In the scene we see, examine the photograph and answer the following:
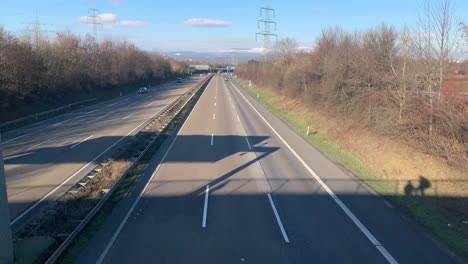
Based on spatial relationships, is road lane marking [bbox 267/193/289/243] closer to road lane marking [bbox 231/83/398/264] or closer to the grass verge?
road lane marking [bbox 231/83/398/264]

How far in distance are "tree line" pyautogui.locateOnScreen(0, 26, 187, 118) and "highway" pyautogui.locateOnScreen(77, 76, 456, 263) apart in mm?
23401

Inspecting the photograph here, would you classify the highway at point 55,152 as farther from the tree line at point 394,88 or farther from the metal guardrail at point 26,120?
the tree line at point 394,88

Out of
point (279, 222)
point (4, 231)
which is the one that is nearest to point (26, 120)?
point (4, 231)

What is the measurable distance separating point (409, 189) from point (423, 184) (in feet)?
2.12

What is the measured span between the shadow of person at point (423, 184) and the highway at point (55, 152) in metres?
13.2

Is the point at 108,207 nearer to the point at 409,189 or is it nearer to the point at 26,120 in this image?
the point at 409,189

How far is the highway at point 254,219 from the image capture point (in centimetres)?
1050

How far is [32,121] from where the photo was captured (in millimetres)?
35188

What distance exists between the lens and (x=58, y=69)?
50.2m

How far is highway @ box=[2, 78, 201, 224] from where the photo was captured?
601 inches

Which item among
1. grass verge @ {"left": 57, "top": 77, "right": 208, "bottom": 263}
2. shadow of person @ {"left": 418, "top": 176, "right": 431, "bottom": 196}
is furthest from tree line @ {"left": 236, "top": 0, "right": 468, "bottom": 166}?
grass verge @ {"left": 57, "top": 77, "right": 208, "bottom": 263}

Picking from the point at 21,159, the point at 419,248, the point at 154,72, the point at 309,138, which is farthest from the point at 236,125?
the point at 154,72

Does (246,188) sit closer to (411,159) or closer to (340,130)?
(411,159)

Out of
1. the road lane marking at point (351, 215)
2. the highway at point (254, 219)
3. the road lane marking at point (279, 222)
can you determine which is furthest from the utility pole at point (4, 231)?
the road lane marking at point (351, 215)
